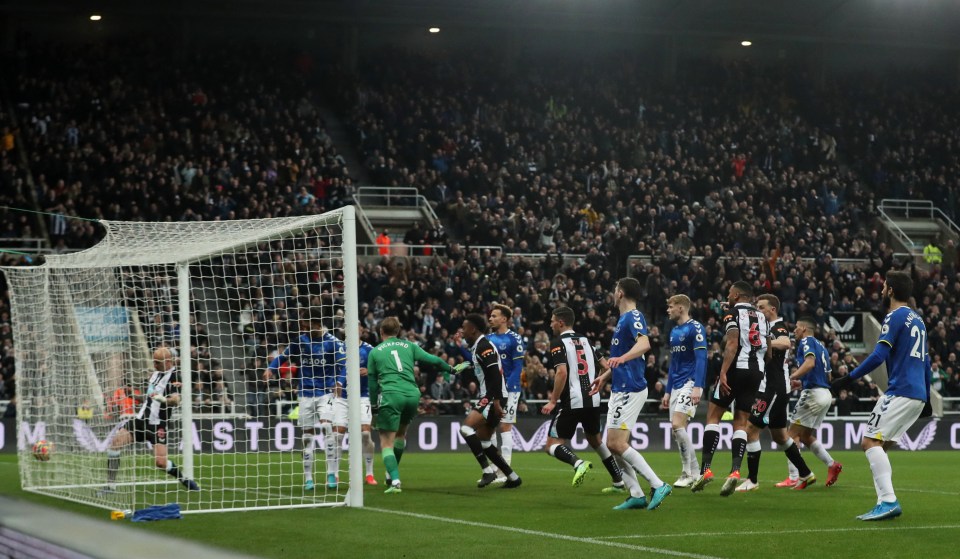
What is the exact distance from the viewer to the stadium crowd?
2844 centimetres

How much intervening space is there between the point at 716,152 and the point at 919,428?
13.5m

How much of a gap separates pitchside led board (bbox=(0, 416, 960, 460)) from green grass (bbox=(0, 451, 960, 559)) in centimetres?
718

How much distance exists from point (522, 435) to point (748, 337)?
11673 mm

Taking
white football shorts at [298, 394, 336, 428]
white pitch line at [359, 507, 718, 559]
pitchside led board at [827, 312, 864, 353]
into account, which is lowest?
white pitch line at [359, 507, 718, 559]

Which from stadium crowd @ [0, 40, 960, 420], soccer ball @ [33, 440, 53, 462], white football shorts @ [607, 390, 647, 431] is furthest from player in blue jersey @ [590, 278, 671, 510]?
stadium crowd @ [0, 40, 960, 420]

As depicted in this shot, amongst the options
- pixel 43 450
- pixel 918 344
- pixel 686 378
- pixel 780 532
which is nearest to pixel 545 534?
pixel 780 532

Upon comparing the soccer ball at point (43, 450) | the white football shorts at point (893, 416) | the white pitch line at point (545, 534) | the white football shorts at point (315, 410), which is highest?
the white football shorts at point (315, 410)

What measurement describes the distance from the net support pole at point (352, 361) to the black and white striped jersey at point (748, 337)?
4.32 meters

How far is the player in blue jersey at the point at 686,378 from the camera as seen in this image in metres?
14.1

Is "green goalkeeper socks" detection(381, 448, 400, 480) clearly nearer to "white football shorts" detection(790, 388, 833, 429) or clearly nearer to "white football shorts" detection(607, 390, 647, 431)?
"white football shorts" detection(607, 390, 647, 431)

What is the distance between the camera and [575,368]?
12.8 metres

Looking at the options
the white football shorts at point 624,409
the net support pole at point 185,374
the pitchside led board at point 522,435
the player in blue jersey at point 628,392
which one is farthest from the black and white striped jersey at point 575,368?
the pitchside led board at point 522,435

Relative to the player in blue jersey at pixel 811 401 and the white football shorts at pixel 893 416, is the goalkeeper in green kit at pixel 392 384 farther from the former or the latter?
the white football shorts at pixel 893 416

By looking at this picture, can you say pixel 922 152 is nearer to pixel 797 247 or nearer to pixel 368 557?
pixel 797 247
